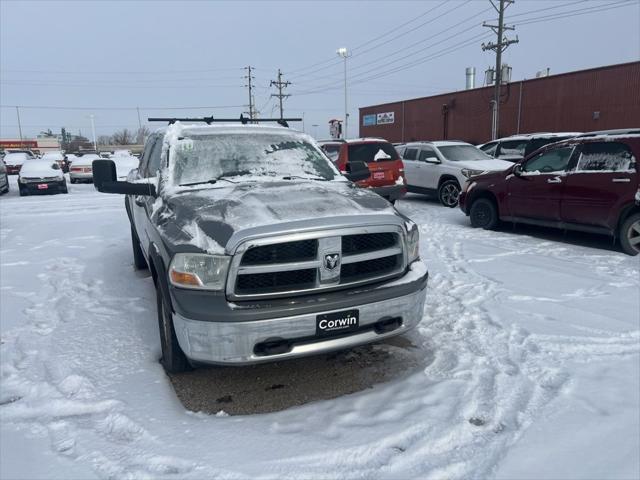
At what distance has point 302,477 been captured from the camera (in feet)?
8.09

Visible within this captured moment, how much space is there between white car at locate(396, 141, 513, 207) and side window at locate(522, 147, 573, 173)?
3.11m

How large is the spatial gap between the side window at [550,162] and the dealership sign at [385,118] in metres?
32.7

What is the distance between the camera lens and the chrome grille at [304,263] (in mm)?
2879

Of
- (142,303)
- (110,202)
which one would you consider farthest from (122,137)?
(142,303)

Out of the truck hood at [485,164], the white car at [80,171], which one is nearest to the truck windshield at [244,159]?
the truck hood at [485,164]

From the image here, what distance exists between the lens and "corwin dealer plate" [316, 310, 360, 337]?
9.70 ft

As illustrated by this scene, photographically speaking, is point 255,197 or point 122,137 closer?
point 255,197

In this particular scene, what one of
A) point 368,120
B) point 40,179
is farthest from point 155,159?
point 368,120

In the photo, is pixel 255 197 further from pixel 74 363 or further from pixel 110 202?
pixel 110 202

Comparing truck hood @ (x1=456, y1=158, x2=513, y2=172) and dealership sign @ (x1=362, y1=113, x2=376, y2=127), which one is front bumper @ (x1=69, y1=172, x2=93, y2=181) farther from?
dealership sign @ (x1=362, y1=113, x2=376, y2=127)

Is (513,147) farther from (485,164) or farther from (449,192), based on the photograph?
(449,192)

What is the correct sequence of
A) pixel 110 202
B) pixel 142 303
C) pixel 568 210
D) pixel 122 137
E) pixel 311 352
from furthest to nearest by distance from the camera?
1. pixel 122 137
2. pixel 110 202
3. pixel 568 210
4. pixel 142 303
5. pixel 311 352

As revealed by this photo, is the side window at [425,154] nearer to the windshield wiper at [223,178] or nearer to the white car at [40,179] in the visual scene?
the windshield wiper at [223,178]

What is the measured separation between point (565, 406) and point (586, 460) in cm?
54
